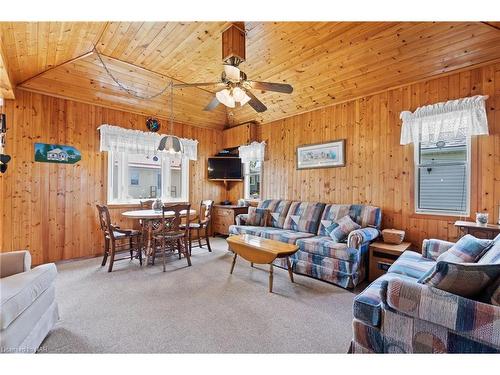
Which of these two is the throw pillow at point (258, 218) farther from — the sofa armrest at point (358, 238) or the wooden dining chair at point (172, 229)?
the sofa armrest at point (358, 238)

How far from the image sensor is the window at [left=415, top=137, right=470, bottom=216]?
9.50 feet

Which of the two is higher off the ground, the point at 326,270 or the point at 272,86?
the point at 272,86

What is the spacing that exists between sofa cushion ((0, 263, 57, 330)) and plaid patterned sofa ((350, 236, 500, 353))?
2.08m

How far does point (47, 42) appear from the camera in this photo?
2.56 meters

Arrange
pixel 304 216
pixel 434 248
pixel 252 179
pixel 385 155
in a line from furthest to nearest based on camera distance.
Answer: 1. pixel 252 179
2. pixel 304 216
3. pixel 385 155
4. pixel 434 248

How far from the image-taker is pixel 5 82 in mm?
2842

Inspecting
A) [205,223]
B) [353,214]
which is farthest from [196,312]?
[353,214]

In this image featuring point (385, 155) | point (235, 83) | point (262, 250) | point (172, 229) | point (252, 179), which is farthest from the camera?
point (252, 179)

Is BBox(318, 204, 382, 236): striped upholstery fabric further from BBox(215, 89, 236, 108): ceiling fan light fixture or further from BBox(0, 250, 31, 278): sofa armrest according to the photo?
BBox(0, 250, 31, 278): sofa armrest

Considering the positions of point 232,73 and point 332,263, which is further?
point 332,263

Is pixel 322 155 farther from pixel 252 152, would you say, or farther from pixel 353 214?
→ pixel 252 152

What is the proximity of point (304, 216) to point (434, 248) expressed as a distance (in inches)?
72.7

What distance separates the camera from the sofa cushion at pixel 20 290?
4.42 feet

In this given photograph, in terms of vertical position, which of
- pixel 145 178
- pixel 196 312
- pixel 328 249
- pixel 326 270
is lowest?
pixel 196 312
